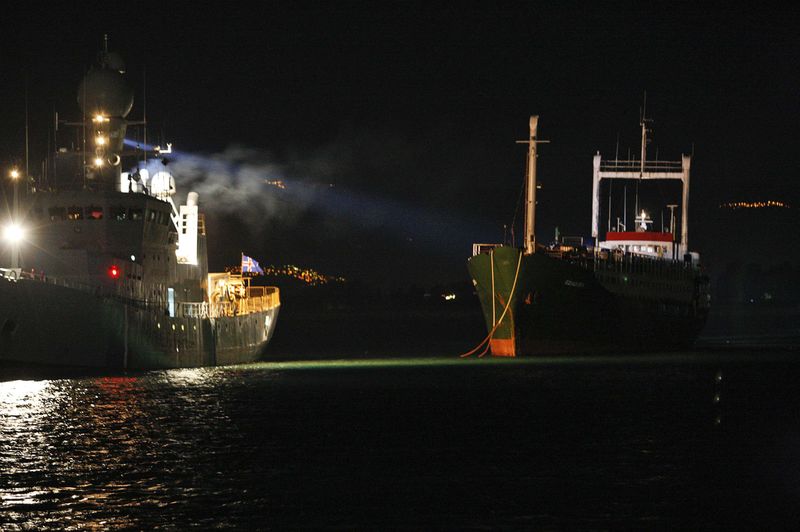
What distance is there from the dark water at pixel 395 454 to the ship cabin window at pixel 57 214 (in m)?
9.55

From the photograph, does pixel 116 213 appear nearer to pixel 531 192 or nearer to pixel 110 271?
pixel 110 271

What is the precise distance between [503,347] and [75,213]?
91.4 ft

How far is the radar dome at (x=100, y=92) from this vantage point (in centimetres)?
6556

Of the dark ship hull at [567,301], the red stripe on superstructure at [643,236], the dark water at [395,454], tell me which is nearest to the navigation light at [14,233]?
the dark water at [395,454]

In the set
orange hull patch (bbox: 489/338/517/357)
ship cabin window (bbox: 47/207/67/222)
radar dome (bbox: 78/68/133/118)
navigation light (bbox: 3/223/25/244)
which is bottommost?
orange hull patch (bbox: 489/338/517/357)

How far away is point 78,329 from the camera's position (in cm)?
5281

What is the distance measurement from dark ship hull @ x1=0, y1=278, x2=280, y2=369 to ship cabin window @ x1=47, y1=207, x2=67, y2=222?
7123 millimetres

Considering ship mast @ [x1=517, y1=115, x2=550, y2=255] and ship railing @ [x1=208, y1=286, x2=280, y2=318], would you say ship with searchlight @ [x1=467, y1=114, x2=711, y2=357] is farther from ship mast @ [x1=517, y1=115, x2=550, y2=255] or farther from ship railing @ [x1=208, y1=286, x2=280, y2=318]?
ship railing @ [x1=208, y1=286, x2=280, y2=318]

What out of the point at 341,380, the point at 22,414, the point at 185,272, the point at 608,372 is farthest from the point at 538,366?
the point at 22,414

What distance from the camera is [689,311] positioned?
93.2 meters

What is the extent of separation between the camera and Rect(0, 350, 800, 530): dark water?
2553cm

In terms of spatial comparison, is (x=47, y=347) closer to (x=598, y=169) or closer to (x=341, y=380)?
(x=341, y=380)

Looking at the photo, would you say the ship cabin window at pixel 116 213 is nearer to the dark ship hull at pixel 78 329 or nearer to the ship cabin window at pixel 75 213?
the ship cabin window at pixel 75 213

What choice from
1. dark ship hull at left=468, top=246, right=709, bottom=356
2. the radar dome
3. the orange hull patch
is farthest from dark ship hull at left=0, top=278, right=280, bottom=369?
the orange hull patch
